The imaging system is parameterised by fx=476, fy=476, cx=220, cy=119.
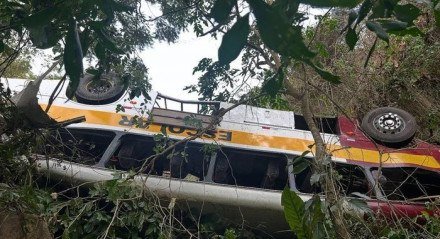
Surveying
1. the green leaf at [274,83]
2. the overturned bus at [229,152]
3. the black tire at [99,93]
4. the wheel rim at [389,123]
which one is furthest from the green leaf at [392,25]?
the wheel rim at [389,123]

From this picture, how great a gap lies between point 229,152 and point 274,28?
4.42 m

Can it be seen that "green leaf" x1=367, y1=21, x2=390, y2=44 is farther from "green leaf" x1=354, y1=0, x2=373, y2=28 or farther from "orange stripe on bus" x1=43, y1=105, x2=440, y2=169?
"orange stripe on bus" x1=43, y1=105, x2=440, y2=169

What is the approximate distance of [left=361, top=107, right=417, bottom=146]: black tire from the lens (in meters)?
5.78

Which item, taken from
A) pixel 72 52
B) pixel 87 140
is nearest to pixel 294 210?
pixel 72 52

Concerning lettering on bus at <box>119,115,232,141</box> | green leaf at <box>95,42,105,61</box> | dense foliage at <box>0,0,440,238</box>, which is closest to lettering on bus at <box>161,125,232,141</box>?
lettering on bus at <box>119,115,232,141</box>

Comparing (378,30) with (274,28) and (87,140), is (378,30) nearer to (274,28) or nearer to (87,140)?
(274,28)

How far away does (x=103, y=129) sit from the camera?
5.23m

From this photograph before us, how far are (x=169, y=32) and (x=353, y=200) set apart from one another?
A: 2664 millimetres

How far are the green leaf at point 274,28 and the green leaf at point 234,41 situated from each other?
77 millimetres

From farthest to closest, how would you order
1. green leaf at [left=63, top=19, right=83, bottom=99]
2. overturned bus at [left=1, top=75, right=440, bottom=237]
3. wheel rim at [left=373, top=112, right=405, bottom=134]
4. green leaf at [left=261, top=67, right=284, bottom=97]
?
1. wheel rim at [left=373, top=112, right=405, bottom=134]
2. overturned bus at [left=1, top=75, right=440, bottom=237]
3. green leaf at [left=261, top=67, right=284, bottom=97]
4. green leaf at [left=63, top=19, right=83, bottom=99]

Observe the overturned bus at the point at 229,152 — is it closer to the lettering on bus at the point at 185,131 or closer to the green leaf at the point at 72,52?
the lettering on bus at the point at 185,131

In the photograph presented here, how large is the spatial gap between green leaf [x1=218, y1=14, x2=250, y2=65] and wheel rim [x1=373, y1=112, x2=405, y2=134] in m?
5.30

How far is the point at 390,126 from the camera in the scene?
5980 mm

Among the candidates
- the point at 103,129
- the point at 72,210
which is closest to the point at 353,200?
the point at 72,210
